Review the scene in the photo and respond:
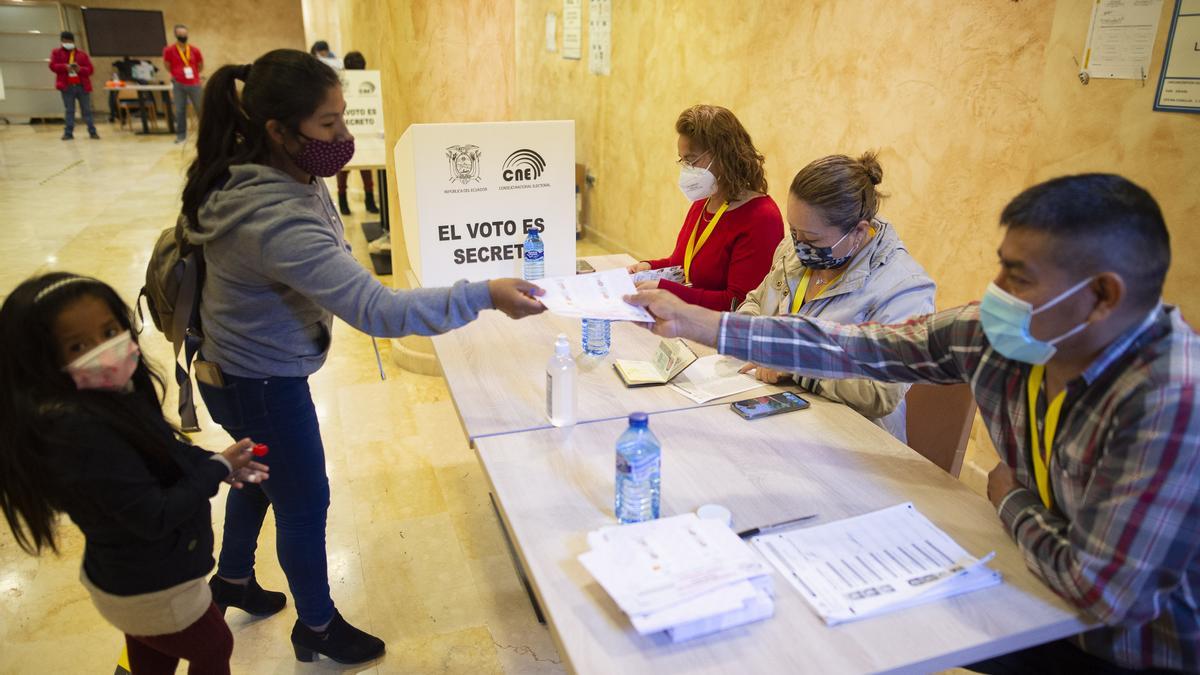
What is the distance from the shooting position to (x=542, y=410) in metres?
2.00

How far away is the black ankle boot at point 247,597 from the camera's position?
236 centimetres

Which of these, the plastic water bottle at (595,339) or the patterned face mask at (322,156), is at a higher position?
the patterned face mask at (322,156)

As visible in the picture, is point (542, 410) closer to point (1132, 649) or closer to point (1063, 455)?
point (1063, 455)

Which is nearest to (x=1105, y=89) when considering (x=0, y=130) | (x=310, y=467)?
(x=310, y=467)

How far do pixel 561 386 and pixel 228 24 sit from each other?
17330 mm

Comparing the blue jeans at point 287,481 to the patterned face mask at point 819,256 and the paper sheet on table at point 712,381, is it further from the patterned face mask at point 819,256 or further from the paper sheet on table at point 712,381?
the patterned face mask at point 819,256

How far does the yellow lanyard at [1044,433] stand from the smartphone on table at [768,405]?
2.06ft

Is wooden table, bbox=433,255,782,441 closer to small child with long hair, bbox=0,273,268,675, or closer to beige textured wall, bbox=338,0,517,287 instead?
small child with long hair, bbox=0,273,268,675

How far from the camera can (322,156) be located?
5.80ft

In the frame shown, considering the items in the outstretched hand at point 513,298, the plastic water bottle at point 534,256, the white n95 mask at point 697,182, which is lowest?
the plastic water bottle at point 534,256

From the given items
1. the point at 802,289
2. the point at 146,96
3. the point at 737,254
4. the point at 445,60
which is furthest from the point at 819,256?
Answer: the point at 146,96

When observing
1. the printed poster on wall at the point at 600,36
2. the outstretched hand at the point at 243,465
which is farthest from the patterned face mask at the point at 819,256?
the printed poster on wall at the point at 600,36

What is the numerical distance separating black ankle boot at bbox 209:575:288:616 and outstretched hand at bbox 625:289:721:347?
155 cm

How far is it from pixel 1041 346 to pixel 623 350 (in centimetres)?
128
